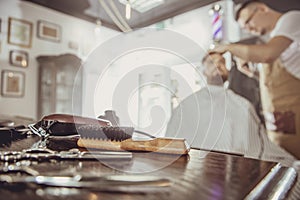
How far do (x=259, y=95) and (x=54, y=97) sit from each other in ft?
8.46

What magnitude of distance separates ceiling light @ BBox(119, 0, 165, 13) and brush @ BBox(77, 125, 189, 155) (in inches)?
108

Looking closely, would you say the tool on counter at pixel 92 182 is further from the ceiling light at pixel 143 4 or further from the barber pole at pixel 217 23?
the ceiling light at pixel 143 4

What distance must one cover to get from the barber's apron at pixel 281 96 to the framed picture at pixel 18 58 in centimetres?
296

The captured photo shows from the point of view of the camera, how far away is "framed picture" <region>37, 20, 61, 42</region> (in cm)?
373

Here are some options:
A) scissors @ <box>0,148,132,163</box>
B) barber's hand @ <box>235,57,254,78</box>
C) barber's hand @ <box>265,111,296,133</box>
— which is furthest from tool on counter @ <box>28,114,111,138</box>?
barber's hand @ <box>235,57,254,78</box>

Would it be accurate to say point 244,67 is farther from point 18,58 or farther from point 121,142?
point 18,58

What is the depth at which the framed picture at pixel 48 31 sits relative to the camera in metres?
3.73

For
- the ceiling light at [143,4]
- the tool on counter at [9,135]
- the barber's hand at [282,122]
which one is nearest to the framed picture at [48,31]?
the ceiling light at [143,4]

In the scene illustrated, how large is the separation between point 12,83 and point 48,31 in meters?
0.93

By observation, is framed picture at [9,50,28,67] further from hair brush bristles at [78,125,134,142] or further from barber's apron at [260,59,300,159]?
hair brush bristles at [78,125,134,142]

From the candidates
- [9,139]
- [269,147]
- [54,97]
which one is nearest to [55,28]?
[54,97]

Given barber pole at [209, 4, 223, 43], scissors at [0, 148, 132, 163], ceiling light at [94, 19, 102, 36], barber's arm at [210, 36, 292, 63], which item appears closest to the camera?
scissors at [0, 148, 132, 163]

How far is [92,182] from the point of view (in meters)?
0.29

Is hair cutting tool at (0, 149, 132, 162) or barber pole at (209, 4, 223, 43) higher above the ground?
barber pole at (209, 4, 223, 43)
